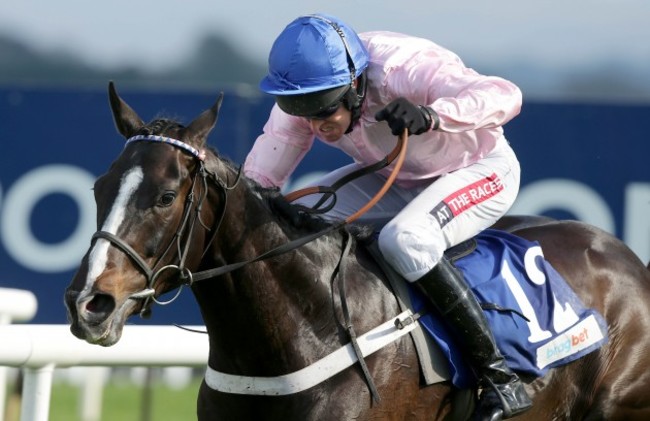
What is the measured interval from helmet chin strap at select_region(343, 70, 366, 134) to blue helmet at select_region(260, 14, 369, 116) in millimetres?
36

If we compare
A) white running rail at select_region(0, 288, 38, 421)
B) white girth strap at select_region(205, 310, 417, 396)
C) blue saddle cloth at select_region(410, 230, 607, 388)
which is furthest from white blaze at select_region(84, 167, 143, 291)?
white running rail at select_region(0, 288, 38, 421)

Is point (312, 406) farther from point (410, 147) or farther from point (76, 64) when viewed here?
point (76, 64)

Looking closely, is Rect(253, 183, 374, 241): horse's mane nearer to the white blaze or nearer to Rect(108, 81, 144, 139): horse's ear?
Rect(108, 81, 144, 139): horse's ear

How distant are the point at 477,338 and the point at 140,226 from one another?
4.02ft

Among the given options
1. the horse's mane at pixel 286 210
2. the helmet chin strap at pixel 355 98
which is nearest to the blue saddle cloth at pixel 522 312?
the horse's mane at pixel 286 210

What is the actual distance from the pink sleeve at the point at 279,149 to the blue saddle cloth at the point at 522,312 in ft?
2.44

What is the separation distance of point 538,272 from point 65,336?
1.75 metres

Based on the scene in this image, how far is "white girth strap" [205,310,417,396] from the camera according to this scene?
13.0 feet

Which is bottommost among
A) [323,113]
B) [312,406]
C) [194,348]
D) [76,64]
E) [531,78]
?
[76,64]

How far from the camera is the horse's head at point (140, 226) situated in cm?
356

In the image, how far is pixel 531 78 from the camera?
1270 centimetres

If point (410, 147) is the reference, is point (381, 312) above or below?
below

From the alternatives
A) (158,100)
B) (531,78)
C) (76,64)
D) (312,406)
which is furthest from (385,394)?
(76,64)

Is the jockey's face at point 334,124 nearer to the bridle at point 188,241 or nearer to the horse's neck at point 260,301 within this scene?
the bridle at point 188,241
